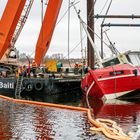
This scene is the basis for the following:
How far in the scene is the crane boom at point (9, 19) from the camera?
31.7 meters

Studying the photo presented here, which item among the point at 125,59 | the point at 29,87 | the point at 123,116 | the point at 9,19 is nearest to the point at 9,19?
the point at 9,19

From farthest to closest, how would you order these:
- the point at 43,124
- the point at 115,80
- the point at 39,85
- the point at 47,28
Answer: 1. the point at 47,28
2. the point at 39,85
3. the point at 115,80
4. the point at 43,124

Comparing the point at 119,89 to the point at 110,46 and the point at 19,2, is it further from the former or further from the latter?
the point at 19,2

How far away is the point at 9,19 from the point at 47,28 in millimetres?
2824

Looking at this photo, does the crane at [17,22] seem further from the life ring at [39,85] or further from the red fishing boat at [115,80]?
the red fishing boat at [115,80]

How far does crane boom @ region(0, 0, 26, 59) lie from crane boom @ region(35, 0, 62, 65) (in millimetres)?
1987

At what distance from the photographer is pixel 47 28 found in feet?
108

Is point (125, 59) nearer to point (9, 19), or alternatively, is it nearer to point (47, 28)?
point (47, 28)

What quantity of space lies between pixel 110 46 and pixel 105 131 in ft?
51.1

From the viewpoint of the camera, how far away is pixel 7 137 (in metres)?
11.9

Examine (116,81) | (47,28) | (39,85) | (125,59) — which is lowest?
(116,81)

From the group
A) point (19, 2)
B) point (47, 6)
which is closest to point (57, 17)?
point (47, 6)

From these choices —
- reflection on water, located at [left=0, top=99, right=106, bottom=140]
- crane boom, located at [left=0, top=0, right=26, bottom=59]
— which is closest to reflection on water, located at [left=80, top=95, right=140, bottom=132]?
reflection on water, located at [left=0, top=99, right=106, bottom=140]

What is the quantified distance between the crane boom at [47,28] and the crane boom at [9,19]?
78.2 inches
